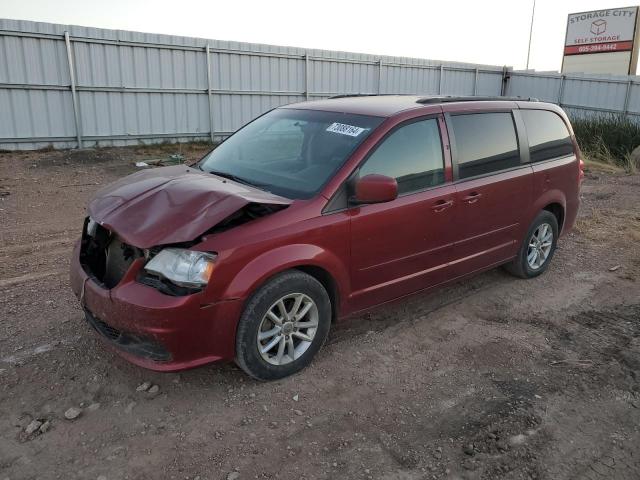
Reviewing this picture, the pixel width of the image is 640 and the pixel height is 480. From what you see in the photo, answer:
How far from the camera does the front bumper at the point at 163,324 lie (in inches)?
120

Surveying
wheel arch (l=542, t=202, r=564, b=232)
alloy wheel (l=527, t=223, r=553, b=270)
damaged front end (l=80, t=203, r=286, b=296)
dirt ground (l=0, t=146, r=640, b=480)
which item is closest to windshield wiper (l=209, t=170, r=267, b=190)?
damaged front end (l=80, t=203, r=286, b=296)

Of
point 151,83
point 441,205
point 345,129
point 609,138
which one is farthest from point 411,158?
point 609,138

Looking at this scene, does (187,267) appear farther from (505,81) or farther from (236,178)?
(505,81)

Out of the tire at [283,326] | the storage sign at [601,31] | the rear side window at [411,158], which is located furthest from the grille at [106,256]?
the storage sign at [601,31]

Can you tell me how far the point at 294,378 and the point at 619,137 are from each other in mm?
16250

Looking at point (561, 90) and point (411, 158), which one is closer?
point (411, 158)

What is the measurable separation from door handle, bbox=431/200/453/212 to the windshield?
78cm

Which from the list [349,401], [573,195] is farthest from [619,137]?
[349,401]

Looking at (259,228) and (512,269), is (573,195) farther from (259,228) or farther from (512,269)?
(259,228)

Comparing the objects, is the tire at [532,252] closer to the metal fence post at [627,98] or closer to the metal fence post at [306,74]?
the metal fence post at [306,74]

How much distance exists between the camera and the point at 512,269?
17.9 feet

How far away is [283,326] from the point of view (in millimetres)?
3488

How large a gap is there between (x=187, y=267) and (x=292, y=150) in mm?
1468

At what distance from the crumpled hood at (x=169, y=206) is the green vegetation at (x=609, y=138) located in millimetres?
14403
